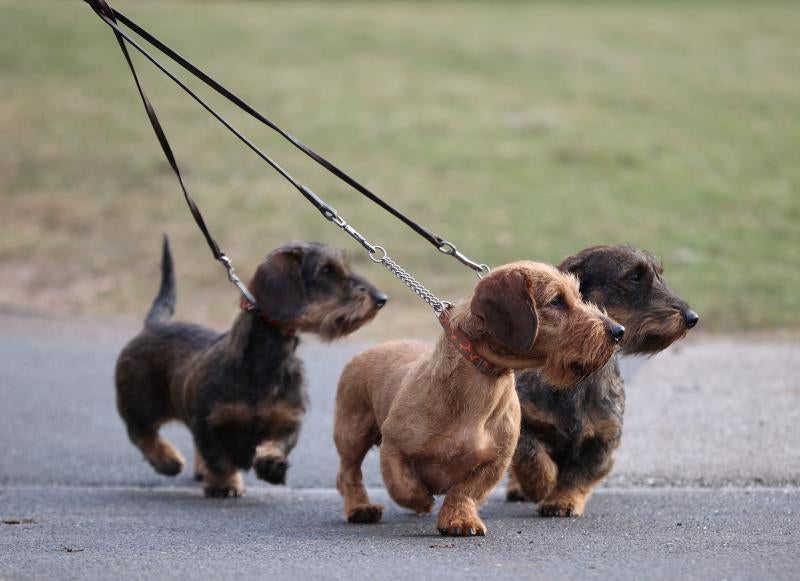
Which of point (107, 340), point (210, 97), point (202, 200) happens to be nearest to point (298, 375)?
point (107, 340)

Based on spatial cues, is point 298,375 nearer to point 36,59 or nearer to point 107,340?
point 107,340

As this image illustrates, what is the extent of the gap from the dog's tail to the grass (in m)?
5.51

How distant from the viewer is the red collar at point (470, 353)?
5602mm

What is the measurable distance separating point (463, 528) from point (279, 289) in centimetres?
242

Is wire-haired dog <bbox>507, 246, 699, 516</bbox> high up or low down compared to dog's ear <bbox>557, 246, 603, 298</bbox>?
down

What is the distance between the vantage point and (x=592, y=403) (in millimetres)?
6551

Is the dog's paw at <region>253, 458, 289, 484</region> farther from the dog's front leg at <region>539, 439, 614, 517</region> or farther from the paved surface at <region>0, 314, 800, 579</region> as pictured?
the dog's front leg at <region>539, 439, 614, 517</region>

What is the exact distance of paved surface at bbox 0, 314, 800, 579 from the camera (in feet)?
16.4

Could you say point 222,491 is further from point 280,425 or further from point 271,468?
point 271,468

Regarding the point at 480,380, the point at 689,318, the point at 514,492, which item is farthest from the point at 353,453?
the point at 689,318

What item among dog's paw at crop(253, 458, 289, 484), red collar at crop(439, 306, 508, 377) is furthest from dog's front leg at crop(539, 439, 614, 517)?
dog's paw at crop(253, 458, 289, 484)

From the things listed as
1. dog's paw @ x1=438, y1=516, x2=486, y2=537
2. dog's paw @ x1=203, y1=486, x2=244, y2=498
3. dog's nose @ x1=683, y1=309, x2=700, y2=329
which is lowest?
dog's paw @ x1=203, y1=486, x2=244, y2=498

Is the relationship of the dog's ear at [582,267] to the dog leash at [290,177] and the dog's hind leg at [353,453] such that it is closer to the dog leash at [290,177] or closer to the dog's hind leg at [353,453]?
the dog leash at [290,177]

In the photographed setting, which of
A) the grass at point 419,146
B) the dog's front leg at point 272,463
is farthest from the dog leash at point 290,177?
the grass at point 419,146
